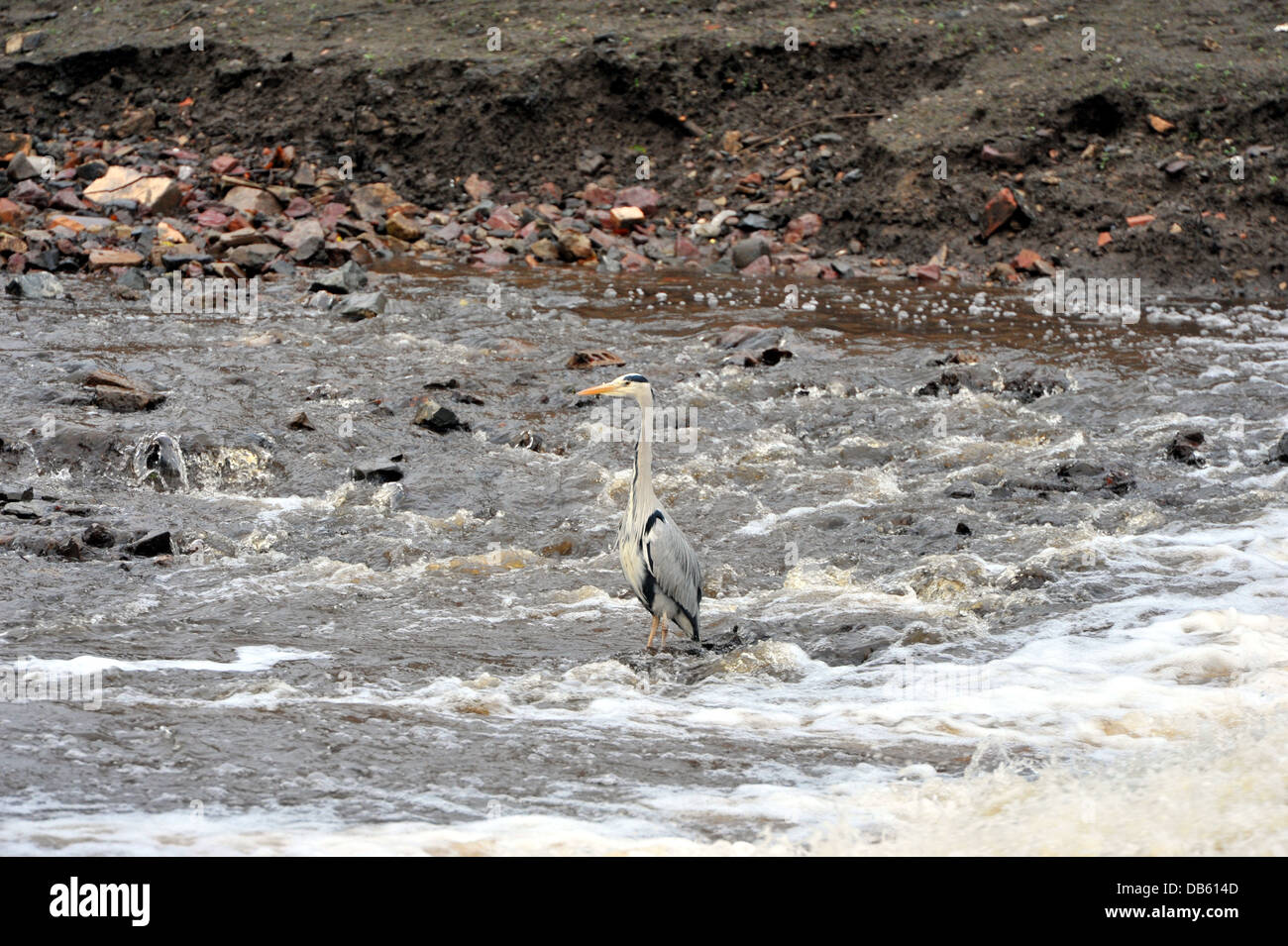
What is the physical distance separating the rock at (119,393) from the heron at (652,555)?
4.78 m

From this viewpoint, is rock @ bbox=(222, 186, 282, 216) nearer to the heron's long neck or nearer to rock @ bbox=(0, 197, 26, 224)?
rock @ bbox=(0, 197, 26, 224)

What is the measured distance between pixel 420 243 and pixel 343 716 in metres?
11.7

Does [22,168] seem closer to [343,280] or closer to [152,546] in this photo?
[343,280]

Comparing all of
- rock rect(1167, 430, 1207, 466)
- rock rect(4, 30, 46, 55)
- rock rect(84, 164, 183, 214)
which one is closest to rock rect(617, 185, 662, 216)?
rock rect(84, 164, 183, 214)

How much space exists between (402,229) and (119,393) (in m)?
7.08

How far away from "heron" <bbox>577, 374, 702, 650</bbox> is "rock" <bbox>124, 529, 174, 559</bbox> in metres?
2.77

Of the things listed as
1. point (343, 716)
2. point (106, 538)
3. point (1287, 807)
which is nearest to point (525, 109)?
point (106, 538)

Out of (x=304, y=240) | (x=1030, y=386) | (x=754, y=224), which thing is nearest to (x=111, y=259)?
(x=304, y=240)

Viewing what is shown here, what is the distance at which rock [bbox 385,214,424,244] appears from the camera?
16062 millimetres

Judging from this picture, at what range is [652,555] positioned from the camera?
6.12 metres

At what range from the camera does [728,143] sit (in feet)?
59.1
